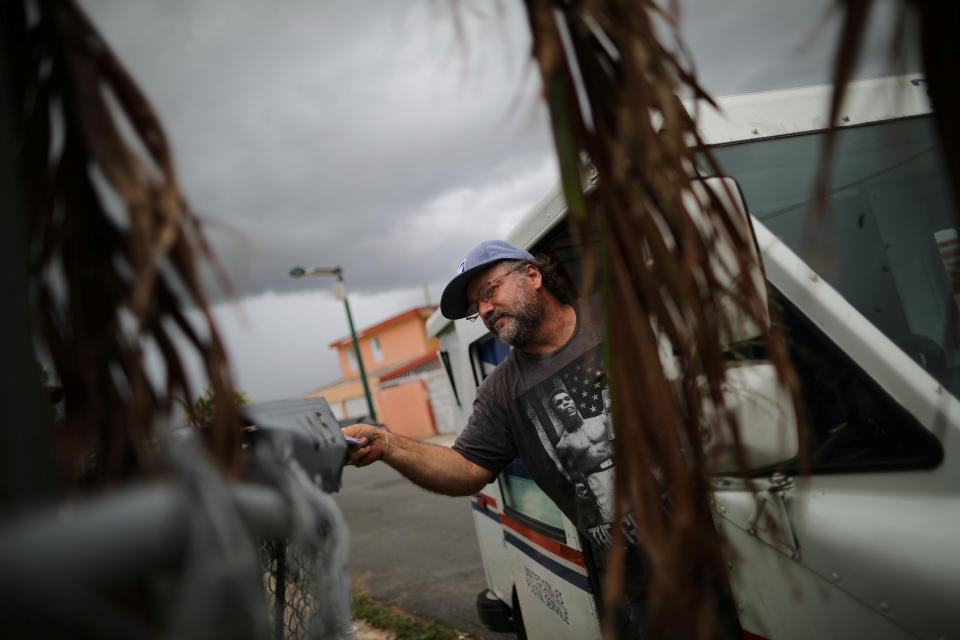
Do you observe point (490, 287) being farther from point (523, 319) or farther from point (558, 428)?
point (558, 428)

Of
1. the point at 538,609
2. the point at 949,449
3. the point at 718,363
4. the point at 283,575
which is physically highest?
the point at 718,363

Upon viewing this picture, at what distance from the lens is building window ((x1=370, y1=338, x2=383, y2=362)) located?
3231 centimetres

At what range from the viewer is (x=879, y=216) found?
1711 millimetres

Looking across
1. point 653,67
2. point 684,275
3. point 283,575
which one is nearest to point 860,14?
point 653,67

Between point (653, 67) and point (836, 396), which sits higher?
point (653, 67)

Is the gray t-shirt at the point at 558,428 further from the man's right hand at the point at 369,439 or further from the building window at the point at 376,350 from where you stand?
the building window at the point at 376,350

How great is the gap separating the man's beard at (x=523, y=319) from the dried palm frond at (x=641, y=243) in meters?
1.78

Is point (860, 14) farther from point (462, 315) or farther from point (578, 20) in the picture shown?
point (462, 315)

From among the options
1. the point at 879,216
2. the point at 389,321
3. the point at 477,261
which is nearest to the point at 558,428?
the point at 477,261

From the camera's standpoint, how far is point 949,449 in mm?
1238

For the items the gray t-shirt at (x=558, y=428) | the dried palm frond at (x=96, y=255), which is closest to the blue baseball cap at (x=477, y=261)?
the gray t-shirt at (x=558, y=428)

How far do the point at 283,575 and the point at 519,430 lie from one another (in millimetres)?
1452

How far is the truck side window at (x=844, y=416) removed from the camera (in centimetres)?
133

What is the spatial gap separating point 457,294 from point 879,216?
1.79m
